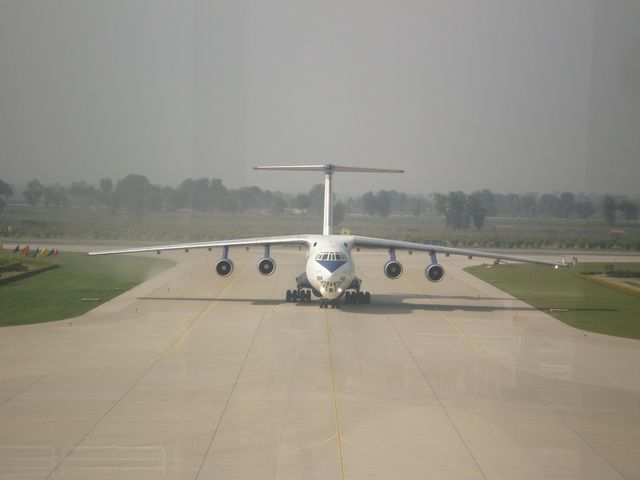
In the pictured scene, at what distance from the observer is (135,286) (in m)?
34.2

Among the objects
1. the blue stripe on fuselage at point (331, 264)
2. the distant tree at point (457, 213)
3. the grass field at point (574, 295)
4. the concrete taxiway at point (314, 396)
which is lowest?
the concrete taxiway at point (314, 396)

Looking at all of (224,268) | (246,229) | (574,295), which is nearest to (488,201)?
(246,229)

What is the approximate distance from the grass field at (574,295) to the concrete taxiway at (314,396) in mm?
1451

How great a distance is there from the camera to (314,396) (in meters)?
15.7

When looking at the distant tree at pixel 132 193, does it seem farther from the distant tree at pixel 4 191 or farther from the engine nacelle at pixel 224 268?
the engine nacelle at pixel 224 268

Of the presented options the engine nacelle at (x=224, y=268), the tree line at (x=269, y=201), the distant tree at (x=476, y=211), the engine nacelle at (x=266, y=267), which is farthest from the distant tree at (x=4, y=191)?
the distant tree at (x=476, y=211)

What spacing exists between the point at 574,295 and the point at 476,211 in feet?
110

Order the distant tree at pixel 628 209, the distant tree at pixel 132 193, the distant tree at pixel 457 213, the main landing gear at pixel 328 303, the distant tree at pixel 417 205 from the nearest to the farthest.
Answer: the main landing gear at pixel 328 303
the distant tree at pixel 628 209
the distant tree at pixel 132 193
the distant tree at pixel 457 213
the distant tree at pixel 417 205

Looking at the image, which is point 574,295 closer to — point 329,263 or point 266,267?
point 329,263

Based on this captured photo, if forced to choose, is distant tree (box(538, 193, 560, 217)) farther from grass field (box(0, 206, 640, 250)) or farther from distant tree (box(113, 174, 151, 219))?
distant tree (box(113, 174, 151, 219))

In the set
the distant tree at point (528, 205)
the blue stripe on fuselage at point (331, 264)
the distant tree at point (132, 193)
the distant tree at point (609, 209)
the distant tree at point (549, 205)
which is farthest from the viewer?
the distant tree at point (528, 205)

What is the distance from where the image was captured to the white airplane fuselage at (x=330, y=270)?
2683 cm

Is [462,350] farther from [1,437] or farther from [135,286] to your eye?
[135,286]

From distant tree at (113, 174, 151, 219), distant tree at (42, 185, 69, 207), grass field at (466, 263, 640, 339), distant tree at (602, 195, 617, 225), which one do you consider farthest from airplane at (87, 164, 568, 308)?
distant tree at (42, 185, 69, 207)
